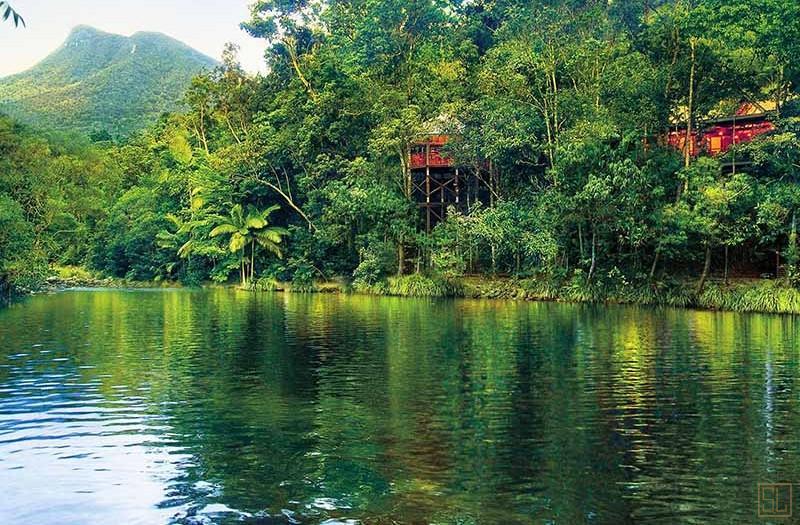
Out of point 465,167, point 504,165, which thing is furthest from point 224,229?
point 504,165

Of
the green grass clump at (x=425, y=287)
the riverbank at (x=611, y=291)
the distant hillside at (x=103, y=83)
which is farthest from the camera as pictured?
the distant hillside at (x=103, y=83)

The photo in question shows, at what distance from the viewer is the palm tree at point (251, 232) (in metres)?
48.5

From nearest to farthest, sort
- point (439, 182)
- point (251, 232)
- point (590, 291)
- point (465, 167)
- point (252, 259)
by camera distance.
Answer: point (590, 291), point (465, 167), point (439, 182), point (251, 232), point (252, 259)

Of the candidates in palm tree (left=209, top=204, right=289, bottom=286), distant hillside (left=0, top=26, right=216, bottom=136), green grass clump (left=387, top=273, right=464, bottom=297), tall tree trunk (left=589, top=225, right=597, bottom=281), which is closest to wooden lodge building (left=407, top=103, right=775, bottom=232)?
green grass clump (left=387, top=273, right=464, bottom=297)

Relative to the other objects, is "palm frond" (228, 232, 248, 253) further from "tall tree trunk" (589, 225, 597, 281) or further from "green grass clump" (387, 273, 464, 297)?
"tall tree trunk" (589, 225, 597, 281)

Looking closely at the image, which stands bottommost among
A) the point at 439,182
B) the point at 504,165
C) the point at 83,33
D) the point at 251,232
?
the point at 251,232

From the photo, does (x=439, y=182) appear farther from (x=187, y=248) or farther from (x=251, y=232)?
(x=187, y=248)

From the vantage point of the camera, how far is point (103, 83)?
4535 inches

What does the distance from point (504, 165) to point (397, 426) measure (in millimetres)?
28620

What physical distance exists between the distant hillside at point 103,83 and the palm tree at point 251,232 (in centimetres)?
4782

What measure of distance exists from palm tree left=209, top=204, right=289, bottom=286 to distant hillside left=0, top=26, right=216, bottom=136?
157ft

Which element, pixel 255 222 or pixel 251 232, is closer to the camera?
pixel 255 222

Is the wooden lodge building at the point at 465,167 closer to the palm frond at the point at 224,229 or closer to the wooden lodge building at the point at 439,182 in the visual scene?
the wooden lodge building at the point at 439,182

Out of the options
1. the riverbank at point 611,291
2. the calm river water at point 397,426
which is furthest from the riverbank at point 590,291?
the calm river water at point 397,426
